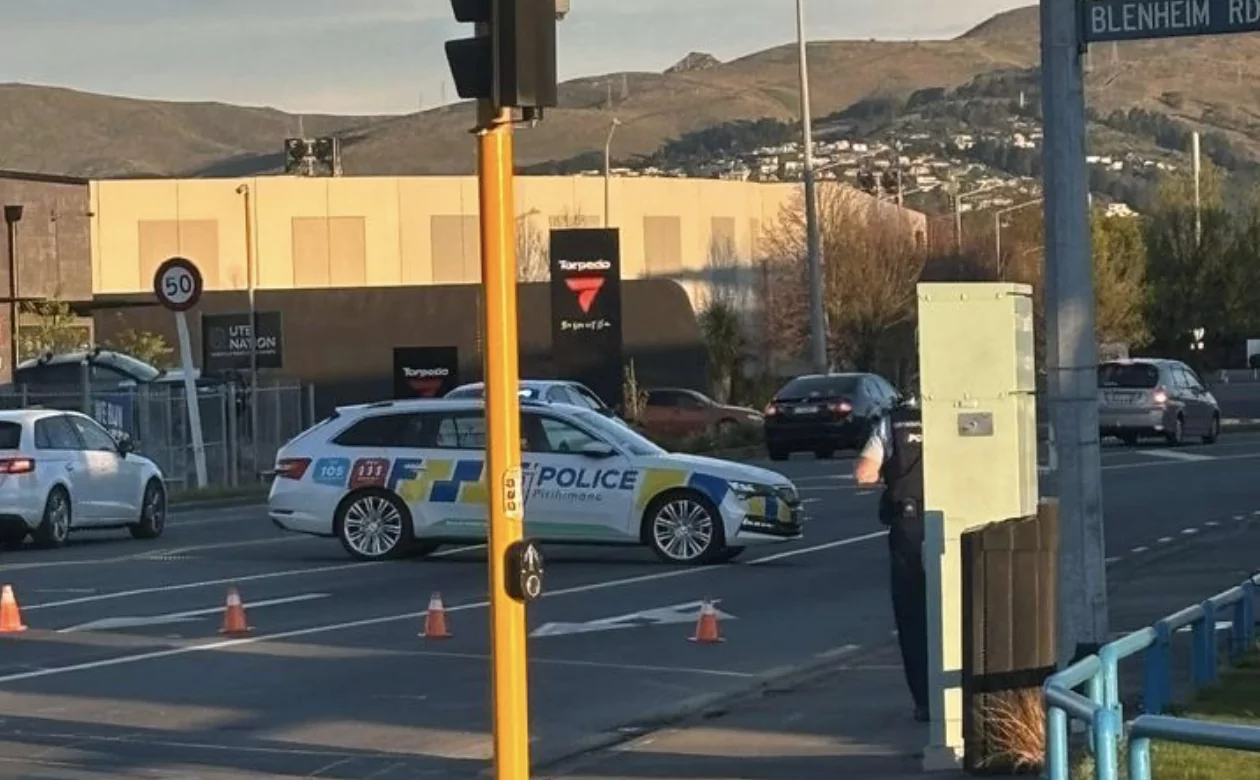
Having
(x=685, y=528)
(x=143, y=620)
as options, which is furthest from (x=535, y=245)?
(x=143, y=620)

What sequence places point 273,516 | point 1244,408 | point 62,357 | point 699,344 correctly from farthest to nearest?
point 699,344 < point 1244,408 < point 62,357 < point 273,516

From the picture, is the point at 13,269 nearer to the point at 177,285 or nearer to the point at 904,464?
the point at 177,285

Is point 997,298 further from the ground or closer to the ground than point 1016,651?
further from the ground

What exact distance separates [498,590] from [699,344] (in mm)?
65968

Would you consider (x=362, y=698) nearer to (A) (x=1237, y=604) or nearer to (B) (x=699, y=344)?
(A) (x=1237, y=604)

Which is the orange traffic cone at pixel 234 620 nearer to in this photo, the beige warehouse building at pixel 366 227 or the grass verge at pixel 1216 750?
the grass verge at pixel 1216 750

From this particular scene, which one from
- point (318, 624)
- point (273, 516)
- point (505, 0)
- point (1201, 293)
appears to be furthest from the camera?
point (1201, 293)

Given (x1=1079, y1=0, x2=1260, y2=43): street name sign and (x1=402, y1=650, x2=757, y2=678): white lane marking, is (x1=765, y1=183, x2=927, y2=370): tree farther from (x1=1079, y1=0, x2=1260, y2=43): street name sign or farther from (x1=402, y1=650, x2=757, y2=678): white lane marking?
(x1=1079, y1=0, x2=1260, y2=43): street name sign

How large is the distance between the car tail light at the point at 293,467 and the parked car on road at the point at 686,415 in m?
27.9

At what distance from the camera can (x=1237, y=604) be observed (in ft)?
46.1

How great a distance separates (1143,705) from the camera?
1180 cm

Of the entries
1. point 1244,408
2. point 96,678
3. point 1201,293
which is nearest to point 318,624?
point 96,678

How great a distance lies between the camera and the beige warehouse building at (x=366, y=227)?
81.9 metres

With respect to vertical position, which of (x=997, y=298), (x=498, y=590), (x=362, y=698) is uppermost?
(x=997, y=298)
